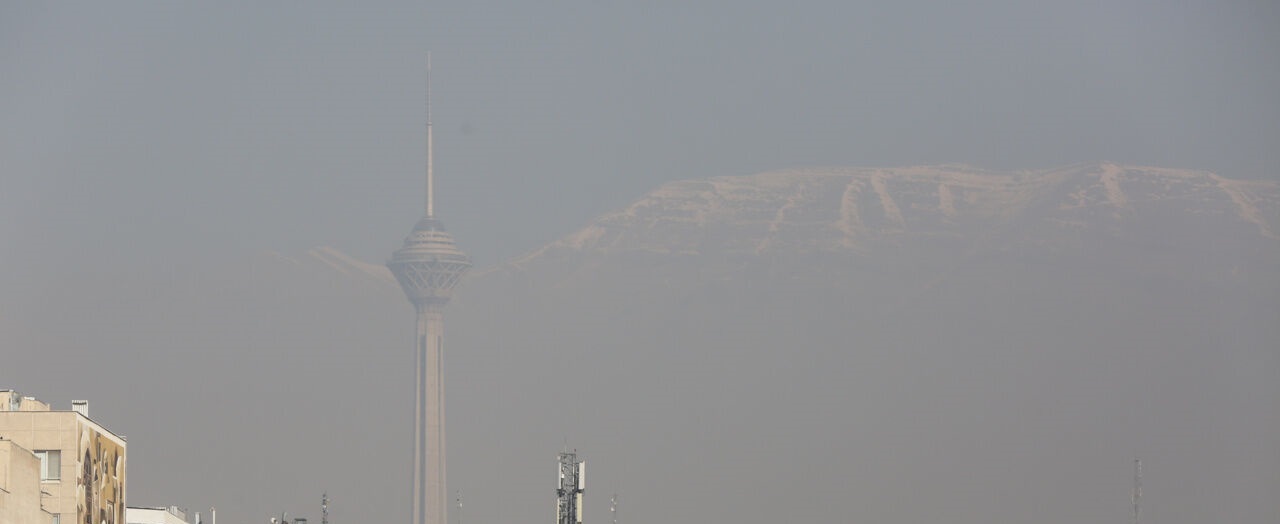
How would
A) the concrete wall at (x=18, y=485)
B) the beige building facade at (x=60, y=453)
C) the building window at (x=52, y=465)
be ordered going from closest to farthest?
the concrete wall at (x=18, y=485) < the beige building facade at (x=60, y=453) < the building window at (x=52, y=465)

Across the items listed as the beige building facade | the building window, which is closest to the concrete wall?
the beige building facade

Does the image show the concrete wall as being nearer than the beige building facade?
Yes

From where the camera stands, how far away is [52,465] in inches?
5010

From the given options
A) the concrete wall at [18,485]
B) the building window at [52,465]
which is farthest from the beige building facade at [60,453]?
the concrete wall at [18,485]

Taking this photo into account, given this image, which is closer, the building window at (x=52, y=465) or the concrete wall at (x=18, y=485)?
the concrete wall at (x=18, y=485)

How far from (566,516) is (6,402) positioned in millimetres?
28595

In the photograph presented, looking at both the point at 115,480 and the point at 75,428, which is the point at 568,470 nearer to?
the point at 115,480

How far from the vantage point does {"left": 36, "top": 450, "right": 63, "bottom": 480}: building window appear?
12700 centimetres

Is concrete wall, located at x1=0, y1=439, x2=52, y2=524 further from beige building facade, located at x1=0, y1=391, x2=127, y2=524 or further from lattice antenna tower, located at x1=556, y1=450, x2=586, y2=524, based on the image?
lattice antenna tower, located at x1=556, y1=450, x2=586, y2=524

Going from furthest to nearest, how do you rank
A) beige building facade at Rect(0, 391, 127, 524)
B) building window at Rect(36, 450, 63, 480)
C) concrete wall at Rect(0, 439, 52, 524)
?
building window at Rect(36, 450, 63, 480)
beige building facade at Rect(0, 391, 127, 524)
concrete wall at Rect(0, 439, 52, 524)

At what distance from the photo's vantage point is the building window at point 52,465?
127000mm

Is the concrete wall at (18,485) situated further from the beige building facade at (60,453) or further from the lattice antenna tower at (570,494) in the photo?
the lattice antenna tower at (570,494)

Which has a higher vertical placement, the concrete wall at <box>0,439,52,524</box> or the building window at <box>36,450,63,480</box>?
the building window at <box>36,450,63,480</box>

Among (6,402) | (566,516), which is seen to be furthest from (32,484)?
(566,516)
